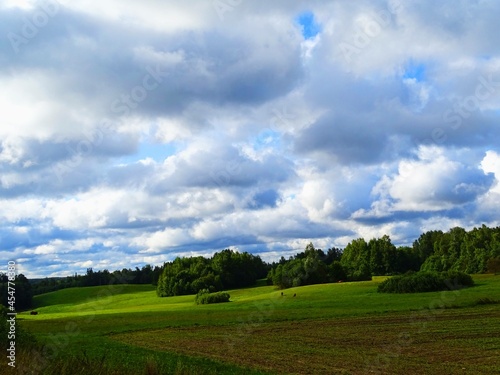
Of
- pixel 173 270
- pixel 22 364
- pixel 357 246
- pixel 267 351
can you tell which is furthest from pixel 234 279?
pixel 22 364

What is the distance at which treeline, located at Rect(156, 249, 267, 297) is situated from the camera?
143 meters

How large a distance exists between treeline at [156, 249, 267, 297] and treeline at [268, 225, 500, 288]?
9.37 m

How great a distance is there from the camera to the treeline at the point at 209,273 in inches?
5630

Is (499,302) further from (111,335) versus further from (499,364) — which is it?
(111,335)

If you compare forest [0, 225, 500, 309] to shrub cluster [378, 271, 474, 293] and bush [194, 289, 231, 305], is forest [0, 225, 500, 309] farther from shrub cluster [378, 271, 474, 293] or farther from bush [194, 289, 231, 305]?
shrub cluster [378, 271, 474, 293]

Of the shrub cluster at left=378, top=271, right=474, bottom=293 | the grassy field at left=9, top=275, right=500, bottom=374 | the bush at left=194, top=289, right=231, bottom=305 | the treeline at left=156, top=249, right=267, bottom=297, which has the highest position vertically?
the treeline at left=156, top=249, right=267, bottom=297

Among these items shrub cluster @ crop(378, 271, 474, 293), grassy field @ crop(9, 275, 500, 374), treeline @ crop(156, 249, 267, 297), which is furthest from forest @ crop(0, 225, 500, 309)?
grassy field @ crop(9, 275, 500, 374)

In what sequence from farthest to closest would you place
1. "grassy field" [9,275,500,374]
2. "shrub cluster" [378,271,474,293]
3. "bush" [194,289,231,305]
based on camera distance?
1. "bush" [194,289,231,305]
2. "shrub cluster" [378,271,474,293]
3. "grassy field" [9,275,500,374]

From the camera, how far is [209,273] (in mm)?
145625

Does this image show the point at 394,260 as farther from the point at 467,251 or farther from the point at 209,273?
the point at 209,273

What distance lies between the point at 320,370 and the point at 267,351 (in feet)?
23.3

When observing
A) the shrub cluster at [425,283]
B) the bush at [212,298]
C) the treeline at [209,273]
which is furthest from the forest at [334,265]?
the shrub cluster at [425,283]

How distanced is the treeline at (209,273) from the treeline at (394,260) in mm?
9368

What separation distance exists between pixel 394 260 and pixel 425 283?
8212 cm
